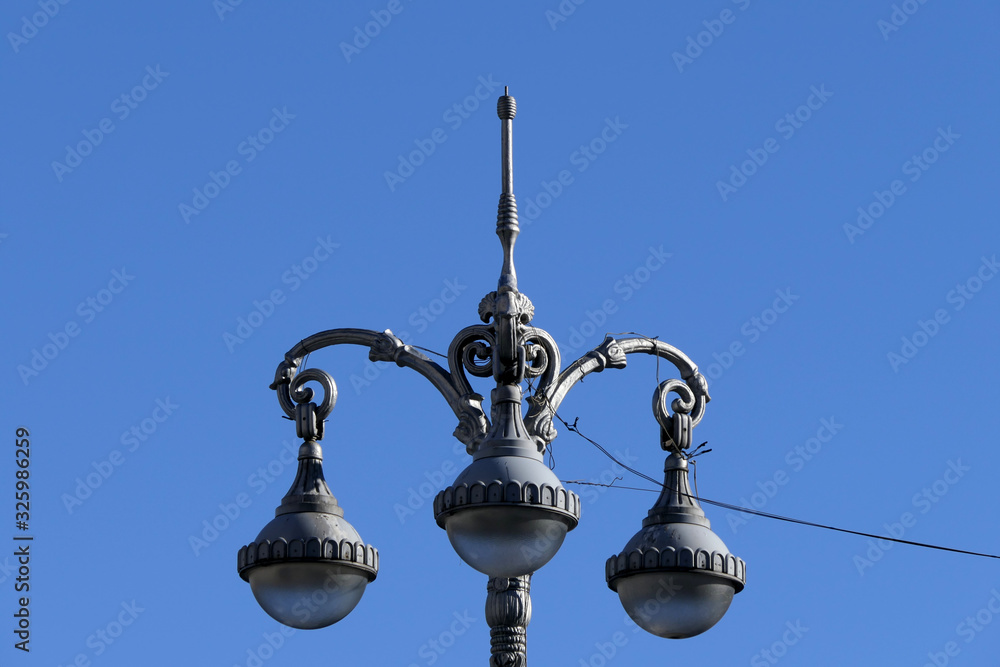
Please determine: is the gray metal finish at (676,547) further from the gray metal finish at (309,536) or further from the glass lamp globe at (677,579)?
the gray metal finish at (309,536)

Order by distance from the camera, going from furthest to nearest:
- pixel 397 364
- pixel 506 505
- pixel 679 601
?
1. pixel 397 364
2. pixel 679 601
3. pixel 506 505

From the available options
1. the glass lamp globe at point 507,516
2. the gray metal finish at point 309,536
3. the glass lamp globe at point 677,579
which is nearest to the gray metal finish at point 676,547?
the glass lamp globe at point 677,579

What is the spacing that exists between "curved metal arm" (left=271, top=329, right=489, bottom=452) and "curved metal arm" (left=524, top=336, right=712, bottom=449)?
33 centimetres

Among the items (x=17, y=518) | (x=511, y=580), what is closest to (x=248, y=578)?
(x=511, y=580)

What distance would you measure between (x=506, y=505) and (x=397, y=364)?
6.73 feet

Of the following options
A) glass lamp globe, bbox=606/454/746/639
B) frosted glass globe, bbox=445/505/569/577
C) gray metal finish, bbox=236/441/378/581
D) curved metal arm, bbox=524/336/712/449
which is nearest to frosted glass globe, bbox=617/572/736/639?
glass lamp globe, bbox=606/454/746/639

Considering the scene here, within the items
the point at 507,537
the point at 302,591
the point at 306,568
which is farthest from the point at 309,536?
the point at 507,537

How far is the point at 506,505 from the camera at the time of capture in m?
8.99

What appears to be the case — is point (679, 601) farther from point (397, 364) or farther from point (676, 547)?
point (397, 364)

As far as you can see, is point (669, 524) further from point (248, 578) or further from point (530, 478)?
point (248, 578)

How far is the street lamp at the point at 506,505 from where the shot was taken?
29.9ft

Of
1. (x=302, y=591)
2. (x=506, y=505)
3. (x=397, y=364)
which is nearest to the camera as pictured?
(x=506, y=505)

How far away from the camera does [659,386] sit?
10.9 metres

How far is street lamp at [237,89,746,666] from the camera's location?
911 centimetres
